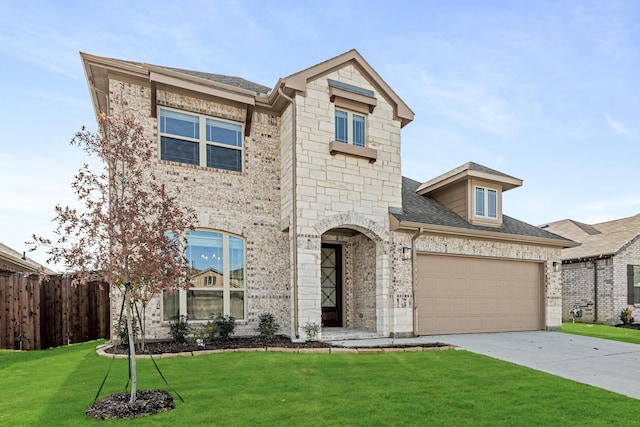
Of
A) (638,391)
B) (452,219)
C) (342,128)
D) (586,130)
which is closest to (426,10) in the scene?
(342,128)

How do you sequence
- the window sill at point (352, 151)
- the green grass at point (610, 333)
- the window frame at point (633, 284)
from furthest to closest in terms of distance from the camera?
Answer: the window frame at point (633, 284) → the green grass at point (610, 333) → the window sill at point (352, 151)

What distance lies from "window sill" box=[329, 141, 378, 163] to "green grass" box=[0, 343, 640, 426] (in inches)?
223

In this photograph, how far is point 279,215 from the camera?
38.5 feet

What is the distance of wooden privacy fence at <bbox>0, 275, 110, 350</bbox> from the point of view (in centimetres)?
1014

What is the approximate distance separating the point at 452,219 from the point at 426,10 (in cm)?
658

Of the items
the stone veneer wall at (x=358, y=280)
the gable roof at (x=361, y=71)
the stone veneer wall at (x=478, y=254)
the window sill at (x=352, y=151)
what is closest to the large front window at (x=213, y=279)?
the stone veneer wall at (x=358, y=280)

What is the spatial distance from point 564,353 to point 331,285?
6730 mm

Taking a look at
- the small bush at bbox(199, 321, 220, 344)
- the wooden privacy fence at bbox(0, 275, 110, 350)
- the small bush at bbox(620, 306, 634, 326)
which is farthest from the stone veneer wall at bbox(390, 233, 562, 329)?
the wooden privacy fence at bbox(0, 275, 110, 350)

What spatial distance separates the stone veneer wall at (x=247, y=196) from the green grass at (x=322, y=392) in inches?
111

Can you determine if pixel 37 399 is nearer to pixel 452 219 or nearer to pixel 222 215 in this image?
pixel 222 215

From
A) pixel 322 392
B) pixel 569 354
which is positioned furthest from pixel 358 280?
pixel 322 392

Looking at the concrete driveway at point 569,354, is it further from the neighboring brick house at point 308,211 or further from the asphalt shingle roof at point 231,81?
the asphalt shingle roof at point 231,81

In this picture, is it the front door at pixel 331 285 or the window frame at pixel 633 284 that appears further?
the window frame at pixel 633 284

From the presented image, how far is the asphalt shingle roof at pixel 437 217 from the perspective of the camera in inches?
491
